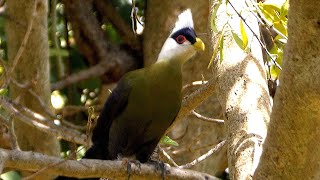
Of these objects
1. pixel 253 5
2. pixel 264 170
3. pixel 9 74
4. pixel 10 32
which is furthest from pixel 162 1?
pixel 264 170

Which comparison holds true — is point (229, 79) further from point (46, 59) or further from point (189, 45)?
point (46, 59)

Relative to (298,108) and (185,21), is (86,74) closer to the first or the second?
(185,21)

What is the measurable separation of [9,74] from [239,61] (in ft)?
2.85

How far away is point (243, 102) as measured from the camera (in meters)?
2.35

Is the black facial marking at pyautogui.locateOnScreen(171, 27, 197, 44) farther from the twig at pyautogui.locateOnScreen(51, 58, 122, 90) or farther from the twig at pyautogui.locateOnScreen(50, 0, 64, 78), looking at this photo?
the twig at pyautogui.locateOnScreen(51, 58, 122, 90)

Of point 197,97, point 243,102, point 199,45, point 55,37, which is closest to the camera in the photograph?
point 243,102

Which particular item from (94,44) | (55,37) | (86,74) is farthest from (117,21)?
(55,37)

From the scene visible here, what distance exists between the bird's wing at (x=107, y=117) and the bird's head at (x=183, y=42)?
0.27 meters

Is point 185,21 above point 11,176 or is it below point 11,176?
above

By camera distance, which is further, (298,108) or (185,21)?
(185,21)

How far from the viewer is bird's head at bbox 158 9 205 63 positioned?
3.20m

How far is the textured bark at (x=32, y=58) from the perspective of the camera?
3178mm

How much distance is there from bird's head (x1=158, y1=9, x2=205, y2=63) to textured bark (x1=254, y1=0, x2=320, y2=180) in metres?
1.41

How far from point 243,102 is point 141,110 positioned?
31.5 inches
